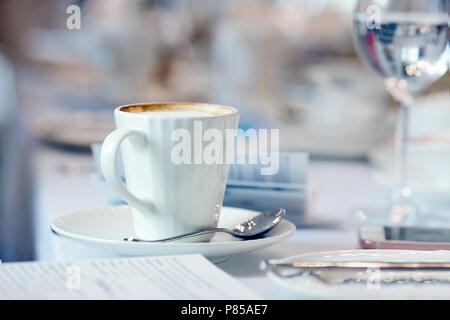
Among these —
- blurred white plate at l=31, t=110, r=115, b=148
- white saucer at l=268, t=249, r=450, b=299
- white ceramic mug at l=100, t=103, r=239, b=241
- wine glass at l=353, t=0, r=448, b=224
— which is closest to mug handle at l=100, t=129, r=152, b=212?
white ceramic mug at l=100, t=103, r=239, b=241

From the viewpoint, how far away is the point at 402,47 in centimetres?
62

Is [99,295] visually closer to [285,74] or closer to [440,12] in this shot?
[440,12]

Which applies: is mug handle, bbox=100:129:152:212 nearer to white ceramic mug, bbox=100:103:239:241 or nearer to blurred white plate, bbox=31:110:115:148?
white ceramic mug, bbox=100:103:239:241

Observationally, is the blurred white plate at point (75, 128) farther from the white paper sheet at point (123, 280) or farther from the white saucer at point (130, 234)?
the white paper sheet at point (123, 280)

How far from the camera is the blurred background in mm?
804

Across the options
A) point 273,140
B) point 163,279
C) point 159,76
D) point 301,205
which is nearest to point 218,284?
point 163,279

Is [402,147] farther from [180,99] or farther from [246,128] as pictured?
[180,99]

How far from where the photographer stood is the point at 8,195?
3.01 ft

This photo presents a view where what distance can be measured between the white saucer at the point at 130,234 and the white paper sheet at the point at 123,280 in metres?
0.02

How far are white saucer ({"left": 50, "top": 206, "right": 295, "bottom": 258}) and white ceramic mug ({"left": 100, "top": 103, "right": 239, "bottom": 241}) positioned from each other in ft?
A: 0.08

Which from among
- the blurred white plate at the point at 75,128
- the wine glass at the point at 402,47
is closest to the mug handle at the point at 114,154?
the wine glass at the point at 402,47

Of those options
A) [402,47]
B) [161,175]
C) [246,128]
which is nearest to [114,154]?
[161,175]

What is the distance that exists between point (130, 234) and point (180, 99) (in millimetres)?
1119

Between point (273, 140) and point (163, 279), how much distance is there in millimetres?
519
